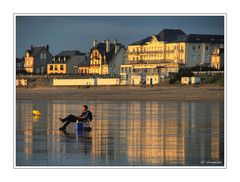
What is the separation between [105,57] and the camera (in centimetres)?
8612

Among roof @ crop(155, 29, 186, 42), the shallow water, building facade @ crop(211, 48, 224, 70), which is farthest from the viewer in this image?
roof @ crop(155, 29, 186, 42)

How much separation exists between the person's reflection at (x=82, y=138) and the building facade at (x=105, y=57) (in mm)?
59689

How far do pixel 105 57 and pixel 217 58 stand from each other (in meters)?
17.8

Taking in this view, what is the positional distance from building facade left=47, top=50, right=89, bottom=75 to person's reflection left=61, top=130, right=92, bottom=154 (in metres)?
62.3

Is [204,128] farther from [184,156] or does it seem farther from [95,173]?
[95,173]

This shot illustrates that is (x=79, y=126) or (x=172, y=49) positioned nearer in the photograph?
(x=79, y=126)

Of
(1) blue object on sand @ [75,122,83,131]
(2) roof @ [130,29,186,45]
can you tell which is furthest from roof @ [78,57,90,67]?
(1) blue object on sand @ [75,122,83,131]

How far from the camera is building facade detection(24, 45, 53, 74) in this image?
76500mm

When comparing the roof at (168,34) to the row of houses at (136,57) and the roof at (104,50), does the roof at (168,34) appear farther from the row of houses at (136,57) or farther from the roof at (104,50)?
the roof at (104,50)

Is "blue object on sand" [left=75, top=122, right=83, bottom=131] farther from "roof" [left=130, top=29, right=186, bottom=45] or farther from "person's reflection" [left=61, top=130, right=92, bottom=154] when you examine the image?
"roof" [left=130, top=29, right=186, bottom=45]

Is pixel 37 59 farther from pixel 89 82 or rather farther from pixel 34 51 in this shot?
pixel 89 82

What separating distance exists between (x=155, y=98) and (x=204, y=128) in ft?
100

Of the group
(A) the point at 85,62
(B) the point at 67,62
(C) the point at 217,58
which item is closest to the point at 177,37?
(C) the point at 217,58
